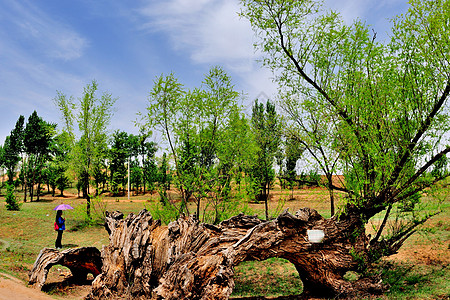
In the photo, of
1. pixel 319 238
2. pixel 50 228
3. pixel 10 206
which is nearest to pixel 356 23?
pixel 319 238

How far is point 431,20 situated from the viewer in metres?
7.97

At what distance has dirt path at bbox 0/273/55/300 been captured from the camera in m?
7.08

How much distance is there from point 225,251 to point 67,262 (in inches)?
207

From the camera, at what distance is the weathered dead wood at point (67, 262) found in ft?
28.4

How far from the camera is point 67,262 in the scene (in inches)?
364

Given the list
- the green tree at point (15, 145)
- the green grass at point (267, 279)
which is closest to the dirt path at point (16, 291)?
the green grass at point (267, 279)

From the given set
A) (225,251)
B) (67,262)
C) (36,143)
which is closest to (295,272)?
(225,251)

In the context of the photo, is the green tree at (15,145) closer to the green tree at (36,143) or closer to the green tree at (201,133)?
the green tree at (36,143)

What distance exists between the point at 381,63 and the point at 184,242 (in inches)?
296

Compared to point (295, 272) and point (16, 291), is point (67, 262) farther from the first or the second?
point (295, 272)

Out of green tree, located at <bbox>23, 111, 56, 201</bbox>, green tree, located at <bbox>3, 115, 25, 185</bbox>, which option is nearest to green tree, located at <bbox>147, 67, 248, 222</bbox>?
green tree, located at <bbox>23, 111, 56, 201</bbox>

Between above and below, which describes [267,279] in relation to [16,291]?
below

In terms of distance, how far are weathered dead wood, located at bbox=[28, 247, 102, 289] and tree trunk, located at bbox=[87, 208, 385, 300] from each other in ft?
4.92

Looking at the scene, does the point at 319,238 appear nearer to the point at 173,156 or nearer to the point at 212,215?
the point at 212,215
